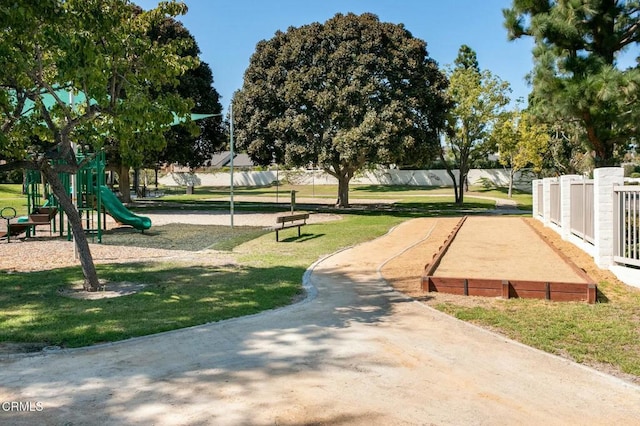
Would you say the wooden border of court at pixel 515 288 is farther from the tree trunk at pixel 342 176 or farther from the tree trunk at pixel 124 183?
the tree trunk at pixel 124 183

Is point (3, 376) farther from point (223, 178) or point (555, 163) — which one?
point (223, 178)

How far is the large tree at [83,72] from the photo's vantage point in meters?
6.92

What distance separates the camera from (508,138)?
32.9 metres

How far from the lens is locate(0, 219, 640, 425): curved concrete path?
12.5 ft

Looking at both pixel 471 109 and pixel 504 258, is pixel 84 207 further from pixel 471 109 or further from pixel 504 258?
pixel 471 109

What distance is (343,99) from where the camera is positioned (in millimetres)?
24219

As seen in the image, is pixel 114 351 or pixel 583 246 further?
pixel 583 246

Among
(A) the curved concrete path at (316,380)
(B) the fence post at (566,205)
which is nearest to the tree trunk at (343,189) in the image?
(B) the fence post at (566,205)

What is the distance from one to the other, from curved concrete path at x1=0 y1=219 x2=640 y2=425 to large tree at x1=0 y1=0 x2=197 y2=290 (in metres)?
3.63

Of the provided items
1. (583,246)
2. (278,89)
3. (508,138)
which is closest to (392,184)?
(508,138)

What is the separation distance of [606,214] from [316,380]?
737cm

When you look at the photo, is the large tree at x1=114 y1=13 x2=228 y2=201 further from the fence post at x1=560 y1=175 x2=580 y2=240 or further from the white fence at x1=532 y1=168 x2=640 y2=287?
the white fence at x1=532 y1=168 x2=640 y2=287

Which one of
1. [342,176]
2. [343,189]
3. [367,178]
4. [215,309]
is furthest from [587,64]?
[367,178]

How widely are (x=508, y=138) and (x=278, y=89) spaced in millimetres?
15383
